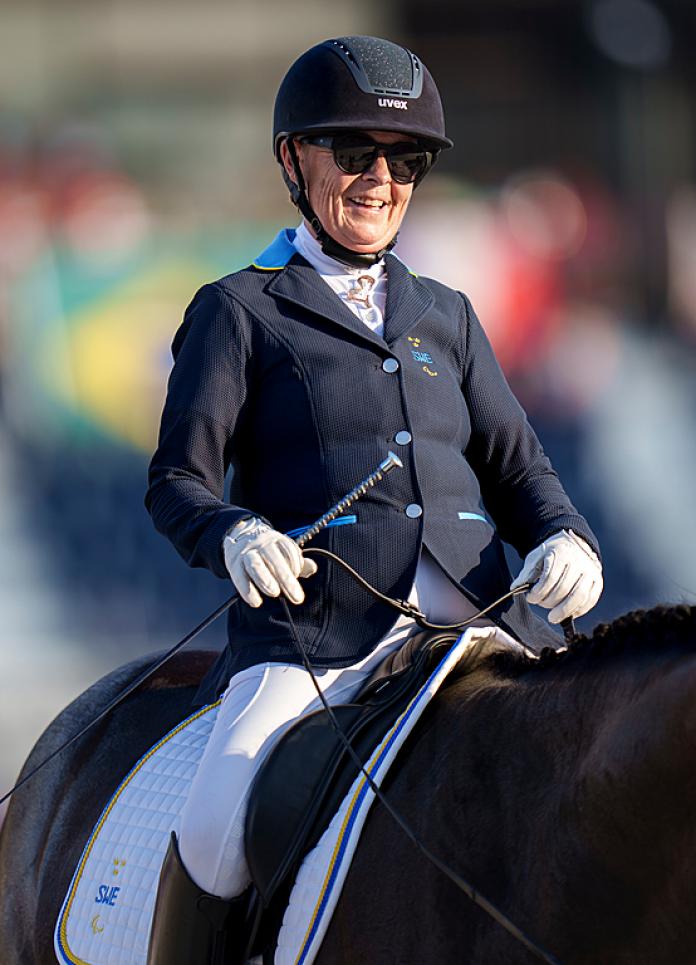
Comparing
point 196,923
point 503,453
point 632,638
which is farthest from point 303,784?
point 503,453

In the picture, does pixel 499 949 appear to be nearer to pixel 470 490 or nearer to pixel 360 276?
pixel 470 490

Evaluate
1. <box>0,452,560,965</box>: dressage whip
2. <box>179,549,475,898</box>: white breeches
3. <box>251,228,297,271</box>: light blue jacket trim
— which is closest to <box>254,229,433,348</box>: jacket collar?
<box>251,228,297,271</box>: light blue jacket trim

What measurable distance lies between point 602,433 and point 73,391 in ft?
11.0

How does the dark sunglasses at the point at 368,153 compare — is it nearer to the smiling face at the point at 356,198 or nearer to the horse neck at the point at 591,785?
the smiling face at the point at 356,198

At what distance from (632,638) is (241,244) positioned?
808cm

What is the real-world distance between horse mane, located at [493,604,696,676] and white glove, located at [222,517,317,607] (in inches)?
16.0

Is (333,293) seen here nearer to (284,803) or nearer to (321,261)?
(321,261)

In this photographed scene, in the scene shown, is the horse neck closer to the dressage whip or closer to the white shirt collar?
the dressage whip

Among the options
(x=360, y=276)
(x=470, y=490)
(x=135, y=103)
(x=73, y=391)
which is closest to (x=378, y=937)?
(x=470, y=490)

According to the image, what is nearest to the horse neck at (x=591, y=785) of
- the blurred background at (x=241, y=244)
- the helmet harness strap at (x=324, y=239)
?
the helmet harness strap at (x=324, y=239)

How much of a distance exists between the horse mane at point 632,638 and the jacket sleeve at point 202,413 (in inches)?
29.2

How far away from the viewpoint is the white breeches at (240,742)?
2.67 m

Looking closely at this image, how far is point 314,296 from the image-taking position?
9.99ft

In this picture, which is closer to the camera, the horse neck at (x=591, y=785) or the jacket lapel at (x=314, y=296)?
the horse neck at (x=591, y=785)
